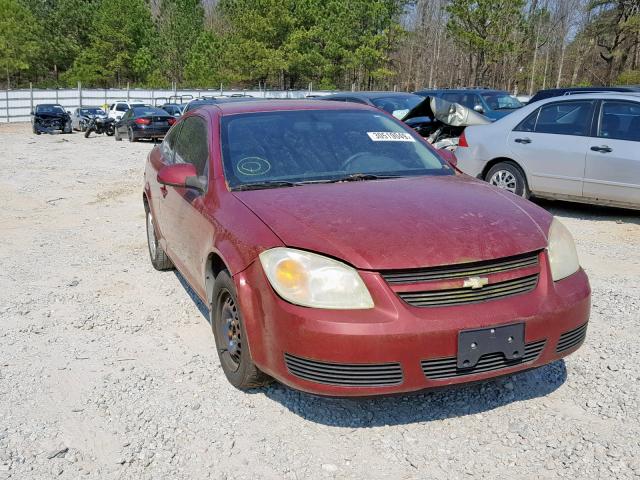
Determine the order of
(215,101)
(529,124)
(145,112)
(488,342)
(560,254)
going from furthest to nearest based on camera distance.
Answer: (145,112) < (529,124) < (215,101) < (560,254) < (488,342)

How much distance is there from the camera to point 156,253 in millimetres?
5598

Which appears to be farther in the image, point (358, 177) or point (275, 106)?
point (275, 106)

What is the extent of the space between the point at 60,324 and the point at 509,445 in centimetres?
315

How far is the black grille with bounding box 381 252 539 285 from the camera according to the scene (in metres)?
2.66

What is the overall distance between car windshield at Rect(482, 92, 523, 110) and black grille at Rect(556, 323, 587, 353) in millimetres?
13441

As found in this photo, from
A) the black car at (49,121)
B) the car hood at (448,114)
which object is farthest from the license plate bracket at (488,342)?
the black car at (49,121)

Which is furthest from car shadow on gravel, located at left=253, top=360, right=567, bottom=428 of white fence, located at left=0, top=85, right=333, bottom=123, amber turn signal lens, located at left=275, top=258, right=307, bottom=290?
white fence, located at left=0, top=85, right=333, bottom=123

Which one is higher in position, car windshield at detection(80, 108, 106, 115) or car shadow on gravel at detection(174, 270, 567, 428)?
car windshield at detection(80, 108, 106, 115)

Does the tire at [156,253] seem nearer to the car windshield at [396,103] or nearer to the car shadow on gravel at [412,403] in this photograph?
the car shadow on gravel at [412,403]

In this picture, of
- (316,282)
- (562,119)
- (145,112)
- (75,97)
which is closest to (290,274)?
(316,282)

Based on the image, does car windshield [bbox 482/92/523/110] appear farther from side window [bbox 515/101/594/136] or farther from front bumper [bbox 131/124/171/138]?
front bumper [bbox 131/124/171/138]

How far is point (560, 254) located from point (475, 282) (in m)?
0.63

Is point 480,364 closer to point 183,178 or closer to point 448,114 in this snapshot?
point 183,178

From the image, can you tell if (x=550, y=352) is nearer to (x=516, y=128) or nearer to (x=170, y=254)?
(x=170, y=254)
